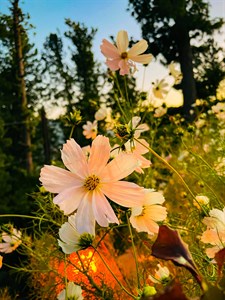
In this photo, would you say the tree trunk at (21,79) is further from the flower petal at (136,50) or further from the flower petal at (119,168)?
the flower petal at (119,168)

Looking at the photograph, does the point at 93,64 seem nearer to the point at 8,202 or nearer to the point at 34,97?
the point at 34,97

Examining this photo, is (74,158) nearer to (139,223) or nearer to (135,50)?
(139,223)

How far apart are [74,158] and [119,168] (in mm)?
51

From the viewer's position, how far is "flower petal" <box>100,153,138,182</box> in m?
0.49

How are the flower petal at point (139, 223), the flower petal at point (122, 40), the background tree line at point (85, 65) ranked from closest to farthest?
the flower petal at point (139, 223)
the flower petal at point (122, 40)
the background tree line at point (85, 65)

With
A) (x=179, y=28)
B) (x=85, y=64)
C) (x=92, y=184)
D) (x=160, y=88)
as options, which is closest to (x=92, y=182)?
(x=92, y=184)

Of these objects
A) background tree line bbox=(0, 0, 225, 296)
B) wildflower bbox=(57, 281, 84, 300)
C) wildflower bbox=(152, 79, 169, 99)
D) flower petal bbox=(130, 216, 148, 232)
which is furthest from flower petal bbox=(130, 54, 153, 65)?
background tree line bbox=(0, 0, 225, 296)

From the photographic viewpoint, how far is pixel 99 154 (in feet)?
1.66

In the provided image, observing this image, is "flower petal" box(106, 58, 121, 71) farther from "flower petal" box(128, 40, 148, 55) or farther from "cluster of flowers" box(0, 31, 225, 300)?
"cluster of flowers" box(0, 31, 225, 300)

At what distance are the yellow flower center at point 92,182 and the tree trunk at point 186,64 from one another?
9.89m

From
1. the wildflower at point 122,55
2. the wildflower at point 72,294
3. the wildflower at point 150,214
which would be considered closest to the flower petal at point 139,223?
the wildflower at point 150,214

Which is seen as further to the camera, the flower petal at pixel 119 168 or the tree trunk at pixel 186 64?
the tree trunk at pixel 186 64

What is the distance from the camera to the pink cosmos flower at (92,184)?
0.49m

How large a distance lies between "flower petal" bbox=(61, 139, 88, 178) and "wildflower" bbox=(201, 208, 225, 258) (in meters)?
0.14
